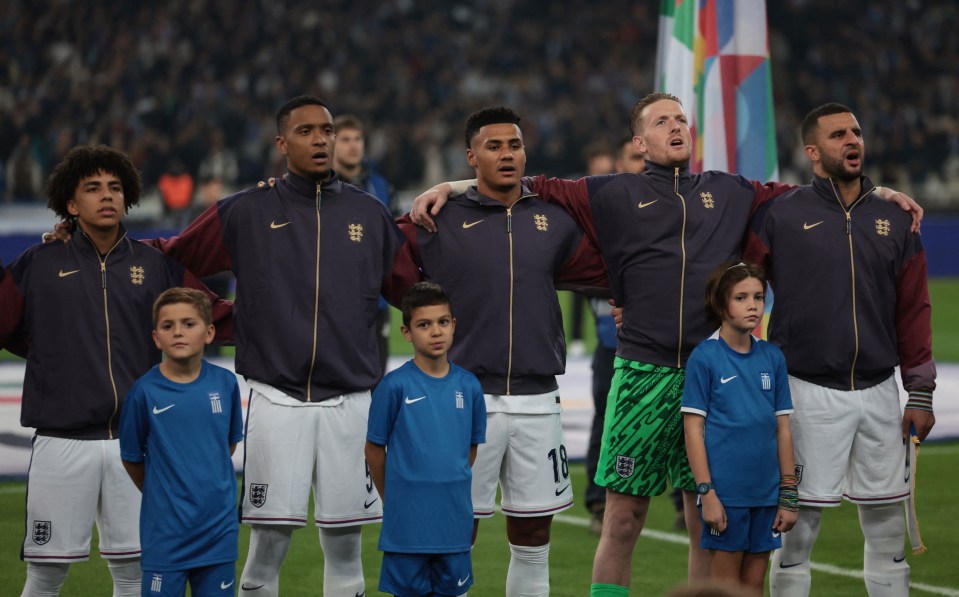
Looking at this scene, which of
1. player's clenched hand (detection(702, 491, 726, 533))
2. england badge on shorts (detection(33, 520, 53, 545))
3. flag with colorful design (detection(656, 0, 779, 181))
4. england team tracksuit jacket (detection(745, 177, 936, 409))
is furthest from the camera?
flag with colorful design (detection(656, 0, 779, 181))

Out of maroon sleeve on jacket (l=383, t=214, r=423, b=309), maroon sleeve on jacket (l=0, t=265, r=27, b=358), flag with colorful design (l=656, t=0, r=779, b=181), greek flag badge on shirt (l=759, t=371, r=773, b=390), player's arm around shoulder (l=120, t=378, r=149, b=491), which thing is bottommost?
player's arm around shoulder (l=120, t=378, r=149, b=491)

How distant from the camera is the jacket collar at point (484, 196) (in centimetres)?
578

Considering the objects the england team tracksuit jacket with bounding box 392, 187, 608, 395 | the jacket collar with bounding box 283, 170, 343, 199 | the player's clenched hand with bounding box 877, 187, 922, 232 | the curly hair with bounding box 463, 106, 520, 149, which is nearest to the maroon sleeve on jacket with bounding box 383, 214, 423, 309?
the england team tracksuit jacket with bounding box 392, 187, 608, 395

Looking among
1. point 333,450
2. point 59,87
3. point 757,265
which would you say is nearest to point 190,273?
point 333,450

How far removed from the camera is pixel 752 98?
7660 millimetres

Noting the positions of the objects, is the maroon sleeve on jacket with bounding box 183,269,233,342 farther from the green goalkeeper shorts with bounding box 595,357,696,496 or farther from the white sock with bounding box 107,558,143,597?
the green goalkeeper shorts with bounding box 595,357,696,496

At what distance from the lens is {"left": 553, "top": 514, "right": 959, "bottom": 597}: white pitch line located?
6906 mm

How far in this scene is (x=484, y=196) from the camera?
19.1 ft

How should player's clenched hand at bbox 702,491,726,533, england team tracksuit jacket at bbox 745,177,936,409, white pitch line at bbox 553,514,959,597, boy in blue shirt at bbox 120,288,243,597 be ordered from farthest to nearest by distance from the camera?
white pitch line at bbox 553,514,959,597, england team tracksuit jacket at bbox 745,177,936,409, player's clenched hand at bbox 702,491,726,533, boy in blue shirt at bbox 120,288,243,597

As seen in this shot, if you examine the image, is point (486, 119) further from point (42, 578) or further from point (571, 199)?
point (42, 578)

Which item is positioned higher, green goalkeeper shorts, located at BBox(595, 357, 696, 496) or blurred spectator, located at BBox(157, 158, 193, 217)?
blurred spectator, located at BBox(157, 158, 193, 217)

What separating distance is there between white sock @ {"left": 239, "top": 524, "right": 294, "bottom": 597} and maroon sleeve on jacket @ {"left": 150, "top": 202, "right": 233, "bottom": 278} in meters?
1.10

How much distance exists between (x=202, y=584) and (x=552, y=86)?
24325 mm

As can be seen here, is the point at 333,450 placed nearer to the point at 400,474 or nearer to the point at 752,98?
the point at 400,474
